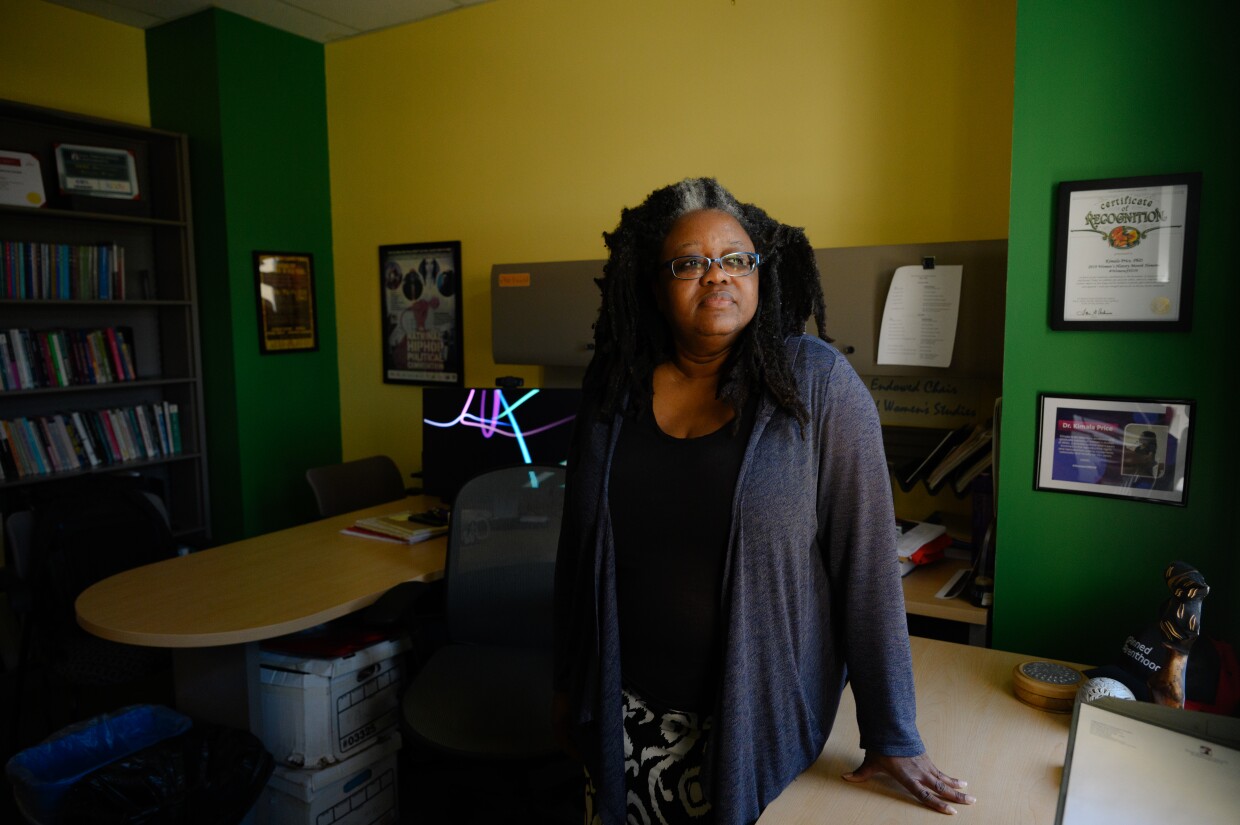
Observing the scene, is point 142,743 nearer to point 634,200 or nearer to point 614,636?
point 614,636

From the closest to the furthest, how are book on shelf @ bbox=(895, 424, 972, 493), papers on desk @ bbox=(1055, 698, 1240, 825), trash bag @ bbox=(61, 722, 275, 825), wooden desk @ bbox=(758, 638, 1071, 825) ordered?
papers on desk @ bbox=(1055, 698, 1240, 825), wooden desk @ bbox=(758, 638, 1071, 825), trash bag @ bbox=(61, 722, 275, 825), book on shelf @ bbox=(895, 424, 972, 493)

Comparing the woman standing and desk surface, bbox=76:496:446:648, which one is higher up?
the woman standing

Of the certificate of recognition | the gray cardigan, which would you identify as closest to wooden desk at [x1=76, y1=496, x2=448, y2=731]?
the gray cardigan

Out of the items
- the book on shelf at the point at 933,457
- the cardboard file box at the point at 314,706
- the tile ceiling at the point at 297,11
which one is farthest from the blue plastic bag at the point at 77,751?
the tile ceiling at the point at 297,11

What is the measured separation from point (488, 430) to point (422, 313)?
107cm

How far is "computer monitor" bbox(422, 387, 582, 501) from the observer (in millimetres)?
2945

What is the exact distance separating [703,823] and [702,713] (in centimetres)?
17

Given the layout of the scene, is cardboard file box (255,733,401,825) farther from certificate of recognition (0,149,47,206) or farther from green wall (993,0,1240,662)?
certificate of recognition (0,149,47,206)

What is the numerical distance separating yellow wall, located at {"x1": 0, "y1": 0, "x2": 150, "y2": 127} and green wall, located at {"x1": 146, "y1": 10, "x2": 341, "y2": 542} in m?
0.09

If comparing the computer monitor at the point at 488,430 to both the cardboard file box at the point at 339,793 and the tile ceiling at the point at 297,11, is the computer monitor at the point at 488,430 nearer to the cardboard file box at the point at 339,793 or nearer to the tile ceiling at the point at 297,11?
the cardboard file box at the point at 339,793

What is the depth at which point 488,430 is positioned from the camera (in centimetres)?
304

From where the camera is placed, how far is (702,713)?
1.26 meters

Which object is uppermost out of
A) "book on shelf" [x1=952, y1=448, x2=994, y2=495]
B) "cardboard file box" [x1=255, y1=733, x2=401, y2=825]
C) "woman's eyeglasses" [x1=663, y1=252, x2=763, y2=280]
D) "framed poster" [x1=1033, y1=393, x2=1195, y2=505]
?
"woman's eyeglasses" [x1=663, y1=252, x2=763, y2=280]

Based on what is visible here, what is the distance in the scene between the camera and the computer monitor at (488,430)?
2.95 m
